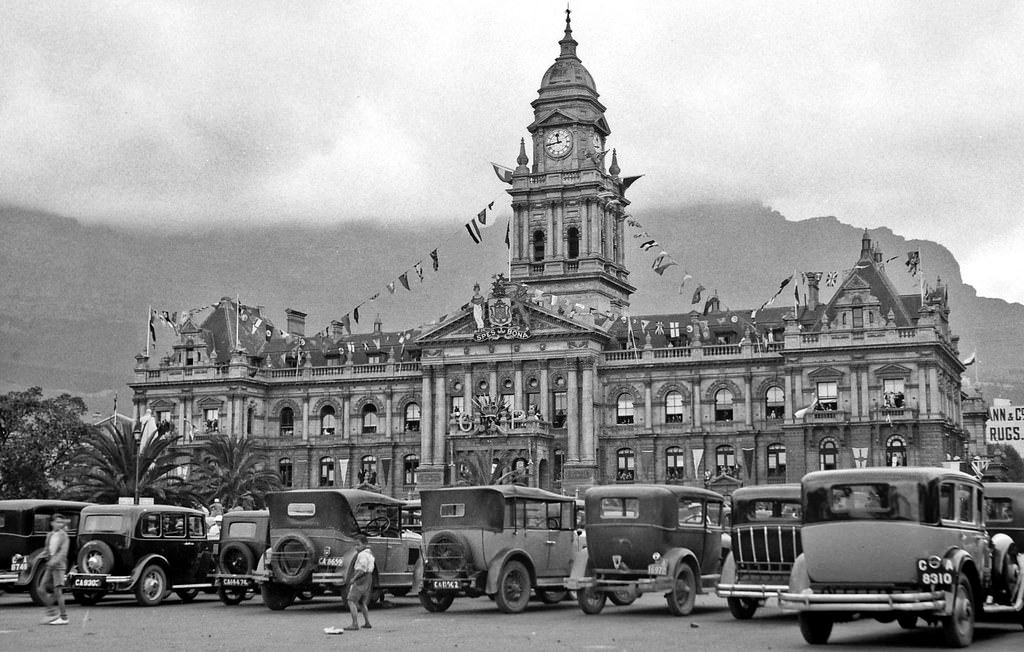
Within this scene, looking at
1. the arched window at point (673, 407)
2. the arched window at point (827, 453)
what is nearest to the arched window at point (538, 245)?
the arched window at point (673, 407)

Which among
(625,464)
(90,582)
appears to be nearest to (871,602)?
(90,582)

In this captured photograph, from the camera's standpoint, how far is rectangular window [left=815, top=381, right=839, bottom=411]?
75250mm

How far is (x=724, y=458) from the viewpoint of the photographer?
79438 mm

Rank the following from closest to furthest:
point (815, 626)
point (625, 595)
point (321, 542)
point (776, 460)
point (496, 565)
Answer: point (815, 626) < point (625, 595) < point (496, 565) < point (321, 542) < point (776, 460)

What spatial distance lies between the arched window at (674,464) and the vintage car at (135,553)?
4858cm

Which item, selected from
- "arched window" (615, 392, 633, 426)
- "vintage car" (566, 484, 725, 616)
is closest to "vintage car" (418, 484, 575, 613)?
"vintage car" (566, 484, 725, 616)

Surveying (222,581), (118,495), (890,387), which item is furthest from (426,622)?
(890,387)

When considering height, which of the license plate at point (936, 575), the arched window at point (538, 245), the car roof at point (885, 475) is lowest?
the license plate at point (936, 575)

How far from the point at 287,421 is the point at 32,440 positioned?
35.0m

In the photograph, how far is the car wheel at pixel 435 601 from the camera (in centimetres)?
3116

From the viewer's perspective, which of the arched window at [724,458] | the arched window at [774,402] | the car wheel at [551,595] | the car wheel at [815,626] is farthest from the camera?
the arched window at [724,458]

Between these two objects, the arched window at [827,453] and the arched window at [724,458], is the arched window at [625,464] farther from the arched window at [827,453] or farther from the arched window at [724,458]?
the arched window at [827,453]

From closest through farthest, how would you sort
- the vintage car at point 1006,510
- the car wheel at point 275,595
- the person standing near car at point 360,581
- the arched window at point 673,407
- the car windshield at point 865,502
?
the car windshield at point 865,502 → the vintage car at point 1006,510 → the person standing near car at point 360,581 → the car wheel at point 275,595 → the arched window at point 673,407

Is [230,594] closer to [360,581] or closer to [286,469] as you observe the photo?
[360,581]
